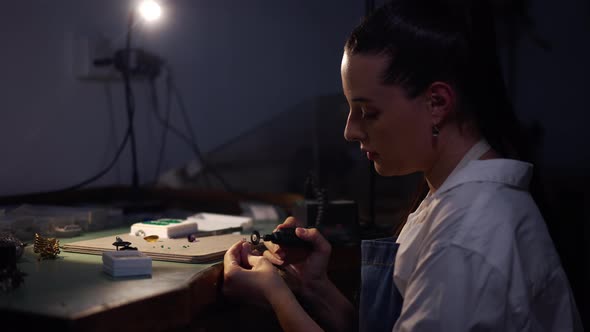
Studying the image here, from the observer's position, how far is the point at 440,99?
93 cm

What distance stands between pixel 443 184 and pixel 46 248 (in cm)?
63

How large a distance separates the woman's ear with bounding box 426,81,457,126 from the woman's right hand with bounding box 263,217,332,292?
12.0 inches

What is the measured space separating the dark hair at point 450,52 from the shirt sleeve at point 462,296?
240 mm

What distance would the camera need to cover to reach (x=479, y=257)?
31.6 inches

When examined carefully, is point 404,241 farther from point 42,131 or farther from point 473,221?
point 42,131

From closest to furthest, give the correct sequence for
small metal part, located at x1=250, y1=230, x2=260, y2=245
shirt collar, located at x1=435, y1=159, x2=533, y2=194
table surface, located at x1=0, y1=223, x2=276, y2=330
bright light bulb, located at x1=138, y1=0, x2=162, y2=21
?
table surface, located at x1=0, y1=223, x2=276, y2=330
shirt collar, located at x1=435, y1=159, x2=533, y2=194
small metal part, located at x1=250, y1=230, x2=260, y2=245
bright light bulb, located at x1=138, y1=0, x2=162, y2=21

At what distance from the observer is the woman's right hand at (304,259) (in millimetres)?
1118

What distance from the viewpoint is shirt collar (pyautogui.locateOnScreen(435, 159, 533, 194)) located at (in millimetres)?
903

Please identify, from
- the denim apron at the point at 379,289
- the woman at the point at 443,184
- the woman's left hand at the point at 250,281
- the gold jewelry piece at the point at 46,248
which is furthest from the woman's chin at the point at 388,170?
the gold jewelry piece at the point at 46,248

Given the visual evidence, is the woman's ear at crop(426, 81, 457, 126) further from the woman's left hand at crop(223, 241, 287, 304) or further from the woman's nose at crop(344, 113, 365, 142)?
the woman's left hand at crop(223, 241, 287, 304)

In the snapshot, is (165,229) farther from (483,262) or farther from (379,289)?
(483,262)

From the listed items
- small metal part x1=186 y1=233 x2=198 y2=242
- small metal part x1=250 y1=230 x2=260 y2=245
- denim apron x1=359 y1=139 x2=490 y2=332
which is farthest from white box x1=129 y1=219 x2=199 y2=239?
denim apron x1=359 y1=139 x2=490 y2=332

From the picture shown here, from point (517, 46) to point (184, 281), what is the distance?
221cm

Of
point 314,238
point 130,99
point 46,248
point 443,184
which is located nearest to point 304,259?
point 314,238
